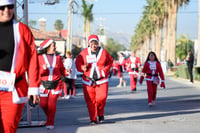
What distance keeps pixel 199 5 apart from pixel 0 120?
3302 centimetres

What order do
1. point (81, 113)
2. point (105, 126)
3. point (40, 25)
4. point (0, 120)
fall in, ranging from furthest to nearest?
point (40, 25)
point (81, 113)
point (105, 126)
point (0, 120)

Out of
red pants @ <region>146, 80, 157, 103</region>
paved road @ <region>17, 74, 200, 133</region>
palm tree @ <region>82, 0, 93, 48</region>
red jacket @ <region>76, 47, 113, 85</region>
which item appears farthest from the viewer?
palm tree @ <region>82, 0, 93, 48</region>

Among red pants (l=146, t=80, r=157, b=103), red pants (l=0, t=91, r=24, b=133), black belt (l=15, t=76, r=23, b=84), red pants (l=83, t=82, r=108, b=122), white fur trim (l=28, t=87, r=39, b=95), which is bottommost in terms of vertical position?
red pants (l=146, t=80, r=157, b=103)

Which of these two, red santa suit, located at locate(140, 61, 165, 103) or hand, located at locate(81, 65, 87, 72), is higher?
hand, located at locate(81, 65, 87, 72)

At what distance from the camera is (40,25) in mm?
95125

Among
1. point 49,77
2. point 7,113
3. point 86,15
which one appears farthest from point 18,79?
point 86,15

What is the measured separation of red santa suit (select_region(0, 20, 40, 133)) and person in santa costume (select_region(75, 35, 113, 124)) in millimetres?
4487

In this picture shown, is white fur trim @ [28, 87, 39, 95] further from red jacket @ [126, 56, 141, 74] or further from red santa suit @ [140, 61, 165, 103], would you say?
red jacket @ [126, 56, 141, 74]

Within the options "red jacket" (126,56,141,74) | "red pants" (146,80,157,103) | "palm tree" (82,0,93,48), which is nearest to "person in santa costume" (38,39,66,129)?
"red pants" (146,80,157,103)

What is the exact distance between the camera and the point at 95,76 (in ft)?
33.1

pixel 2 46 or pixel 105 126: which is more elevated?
A: pixel 2 46

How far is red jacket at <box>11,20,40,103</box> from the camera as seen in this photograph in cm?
544

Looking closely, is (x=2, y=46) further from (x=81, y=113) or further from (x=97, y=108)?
(x=81, y=113)

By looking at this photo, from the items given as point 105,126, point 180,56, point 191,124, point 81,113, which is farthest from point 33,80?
point 180,56
